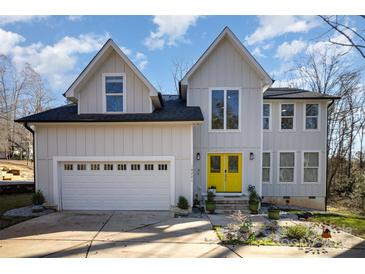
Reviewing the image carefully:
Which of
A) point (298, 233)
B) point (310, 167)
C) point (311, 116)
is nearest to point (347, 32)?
point (311, 116)

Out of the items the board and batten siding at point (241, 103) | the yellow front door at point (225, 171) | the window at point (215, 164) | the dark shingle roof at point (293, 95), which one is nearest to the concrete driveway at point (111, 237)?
the yellow front door at point (225, 171)

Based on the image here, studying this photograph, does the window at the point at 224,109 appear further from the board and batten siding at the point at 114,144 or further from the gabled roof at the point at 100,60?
the gabled roof at the point at 100,60

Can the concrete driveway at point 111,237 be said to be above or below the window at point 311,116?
below

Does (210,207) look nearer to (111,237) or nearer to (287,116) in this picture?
(111,237)

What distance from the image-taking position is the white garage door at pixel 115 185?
7.95m

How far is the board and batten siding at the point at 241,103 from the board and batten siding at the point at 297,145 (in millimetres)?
1895

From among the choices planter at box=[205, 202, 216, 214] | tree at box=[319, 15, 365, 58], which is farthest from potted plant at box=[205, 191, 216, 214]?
tree at box=[319, 15, 365, 58]

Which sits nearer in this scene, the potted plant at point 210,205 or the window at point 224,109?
the potted plant at point 210,205

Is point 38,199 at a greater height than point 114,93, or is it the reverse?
point 114,93

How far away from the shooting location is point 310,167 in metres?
10.7

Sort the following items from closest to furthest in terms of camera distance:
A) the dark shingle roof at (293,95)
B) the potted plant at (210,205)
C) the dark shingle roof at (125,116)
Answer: the dark shingle roof at (125,116)
the potted plant at (210,205)
the dark shingle roof at (293,95)

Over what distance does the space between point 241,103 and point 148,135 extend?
14.2ft
